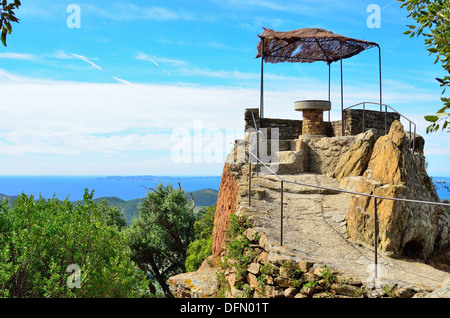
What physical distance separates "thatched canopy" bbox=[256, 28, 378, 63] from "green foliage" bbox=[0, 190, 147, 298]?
31.5 ft

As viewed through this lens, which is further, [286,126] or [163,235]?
[163,235]

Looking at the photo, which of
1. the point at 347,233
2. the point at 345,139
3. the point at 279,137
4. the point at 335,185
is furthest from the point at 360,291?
the point at 279,137

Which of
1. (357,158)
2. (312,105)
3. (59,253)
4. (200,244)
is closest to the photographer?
(59,253)

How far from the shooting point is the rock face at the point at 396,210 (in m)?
7.07

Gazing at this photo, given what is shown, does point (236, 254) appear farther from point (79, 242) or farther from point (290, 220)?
point (79, 242)

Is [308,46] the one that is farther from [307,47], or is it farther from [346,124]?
[346,124]

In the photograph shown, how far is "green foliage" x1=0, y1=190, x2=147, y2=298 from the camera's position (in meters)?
6.58

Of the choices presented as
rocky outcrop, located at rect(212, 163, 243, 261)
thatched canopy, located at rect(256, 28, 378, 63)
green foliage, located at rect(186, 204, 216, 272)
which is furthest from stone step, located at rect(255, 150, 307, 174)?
green foliage, located at rect(186, 204, 216, 272)

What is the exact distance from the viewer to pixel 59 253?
24.1 ft

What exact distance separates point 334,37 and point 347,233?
9.35 m

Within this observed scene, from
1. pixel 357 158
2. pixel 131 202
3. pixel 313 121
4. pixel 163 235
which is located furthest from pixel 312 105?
pixel 131 202

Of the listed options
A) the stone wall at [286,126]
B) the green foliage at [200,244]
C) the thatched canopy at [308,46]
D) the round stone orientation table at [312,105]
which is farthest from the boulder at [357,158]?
the green foliage at [200,244]

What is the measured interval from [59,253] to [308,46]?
1355cm

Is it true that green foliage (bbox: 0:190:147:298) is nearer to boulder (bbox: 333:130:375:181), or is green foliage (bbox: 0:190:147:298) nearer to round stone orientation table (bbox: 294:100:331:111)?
boulder (bbox: 333:130:375:181)
